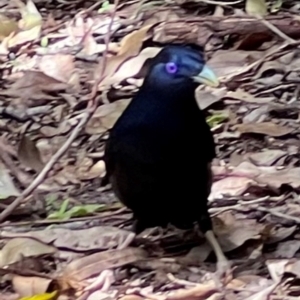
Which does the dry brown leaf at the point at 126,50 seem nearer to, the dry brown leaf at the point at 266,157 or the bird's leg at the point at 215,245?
the dry brown leaf at the point at 266,157

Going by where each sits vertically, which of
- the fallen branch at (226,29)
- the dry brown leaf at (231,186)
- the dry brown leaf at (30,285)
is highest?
the fallen branch at (226,29)

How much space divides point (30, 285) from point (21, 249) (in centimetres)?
17

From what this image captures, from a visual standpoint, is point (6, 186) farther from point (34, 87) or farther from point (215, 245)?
point (34, 87)

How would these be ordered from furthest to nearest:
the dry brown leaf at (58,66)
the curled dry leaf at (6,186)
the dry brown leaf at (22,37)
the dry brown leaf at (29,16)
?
the dry brown leaf at (29,16) → the dry brown leaf at (22,37) → the dry brown leaf at (58,66) → the curled dry leaf at (6,186)

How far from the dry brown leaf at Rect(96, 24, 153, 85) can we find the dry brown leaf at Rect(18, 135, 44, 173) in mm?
489

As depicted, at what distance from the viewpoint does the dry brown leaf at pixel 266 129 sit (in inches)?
122

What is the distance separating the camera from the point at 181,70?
2275mm

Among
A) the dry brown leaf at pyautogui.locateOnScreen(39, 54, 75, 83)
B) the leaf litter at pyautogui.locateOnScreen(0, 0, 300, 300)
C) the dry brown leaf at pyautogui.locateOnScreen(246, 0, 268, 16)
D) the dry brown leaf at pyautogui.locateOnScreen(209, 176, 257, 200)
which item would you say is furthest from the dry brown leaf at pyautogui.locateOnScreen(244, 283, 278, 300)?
the dry brown leaf at pyautogui.locateOnScreen(246, 0, 268, 16)

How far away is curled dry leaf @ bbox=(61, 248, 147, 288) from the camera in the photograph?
2365 mm

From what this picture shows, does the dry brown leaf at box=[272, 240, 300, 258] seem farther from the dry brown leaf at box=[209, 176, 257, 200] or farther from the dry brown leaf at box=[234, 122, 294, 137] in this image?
the dry brown leaf at box=[234, 122, 294, 137]

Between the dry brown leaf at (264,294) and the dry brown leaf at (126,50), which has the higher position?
the dry brown leaf at (126,50)

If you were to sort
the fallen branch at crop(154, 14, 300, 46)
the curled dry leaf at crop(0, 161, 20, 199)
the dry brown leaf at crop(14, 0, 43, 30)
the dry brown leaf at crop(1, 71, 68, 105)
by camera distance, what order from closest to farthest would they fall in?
1. the curled dry leaf at crop(0, 161, 20, 199)
2. the dry brown leaf at crop(1, 71, 68, 105)
3. the fallen branch at crop(154, 14, 300, 46)
4. the dry brown leaf at crop(14, 0, 43, 30)

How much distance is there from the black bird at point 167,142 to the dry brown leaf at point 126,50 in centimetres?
114

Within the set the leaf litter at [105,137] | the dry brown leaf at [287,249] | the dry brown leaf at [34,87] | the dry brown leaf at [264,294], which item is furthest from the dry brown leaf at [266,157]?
the dry brown leaf at [34,87]
